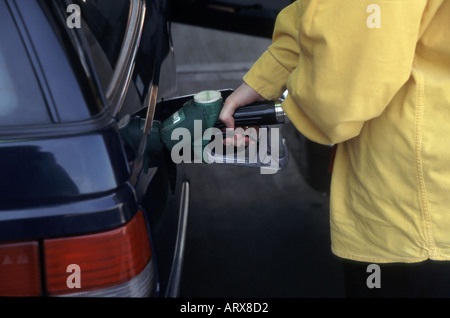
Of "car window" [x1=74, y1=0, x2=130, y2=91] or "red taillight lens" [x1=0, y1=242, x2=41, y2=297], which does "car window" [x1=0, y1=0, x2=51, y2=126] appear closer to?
"car window" [x1=74, y1=0, x2=130, y2=91]

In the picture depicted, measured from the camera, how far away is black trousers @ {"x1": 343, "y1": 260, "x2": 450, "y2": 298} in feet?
4.75

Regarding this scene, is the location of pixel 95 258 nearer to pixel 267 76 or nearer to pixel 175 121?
pixel 175 121

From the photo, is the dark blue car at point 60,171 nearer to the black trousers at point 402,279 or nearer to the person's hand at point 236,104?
the person's hand at point 236,104

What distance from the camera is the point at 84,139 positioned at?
4.00ft

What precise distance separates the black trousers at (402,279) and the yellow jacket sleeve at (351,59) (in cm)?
43

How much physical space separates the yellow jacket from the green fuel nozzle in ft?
0.41

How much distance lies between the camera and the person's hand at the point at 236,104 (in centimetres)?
152

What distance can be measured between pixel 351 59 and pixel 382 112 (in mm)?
190

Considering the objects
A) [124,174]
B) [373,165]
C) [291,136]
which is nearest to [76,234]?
[124,174]

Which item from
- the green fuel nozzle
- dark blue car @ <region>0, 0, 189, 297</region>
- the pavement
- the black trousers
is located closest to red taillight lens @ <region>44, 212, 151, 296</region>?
dark blue car @ <region>0, 0, 189, 297</region>

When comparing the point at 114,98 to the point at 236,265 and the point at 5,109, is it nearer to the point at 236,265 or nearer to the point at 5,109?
the point at 5,109

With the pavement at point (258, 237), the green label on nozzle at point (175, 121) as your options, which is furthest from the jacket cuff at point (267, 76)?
the pavement at point (258, 237)

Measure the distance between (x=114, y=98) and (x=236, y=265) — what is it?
1.72 m

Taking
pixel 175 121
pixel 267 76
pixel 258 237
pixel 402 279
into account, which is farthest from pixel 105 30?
pixel 258 237
